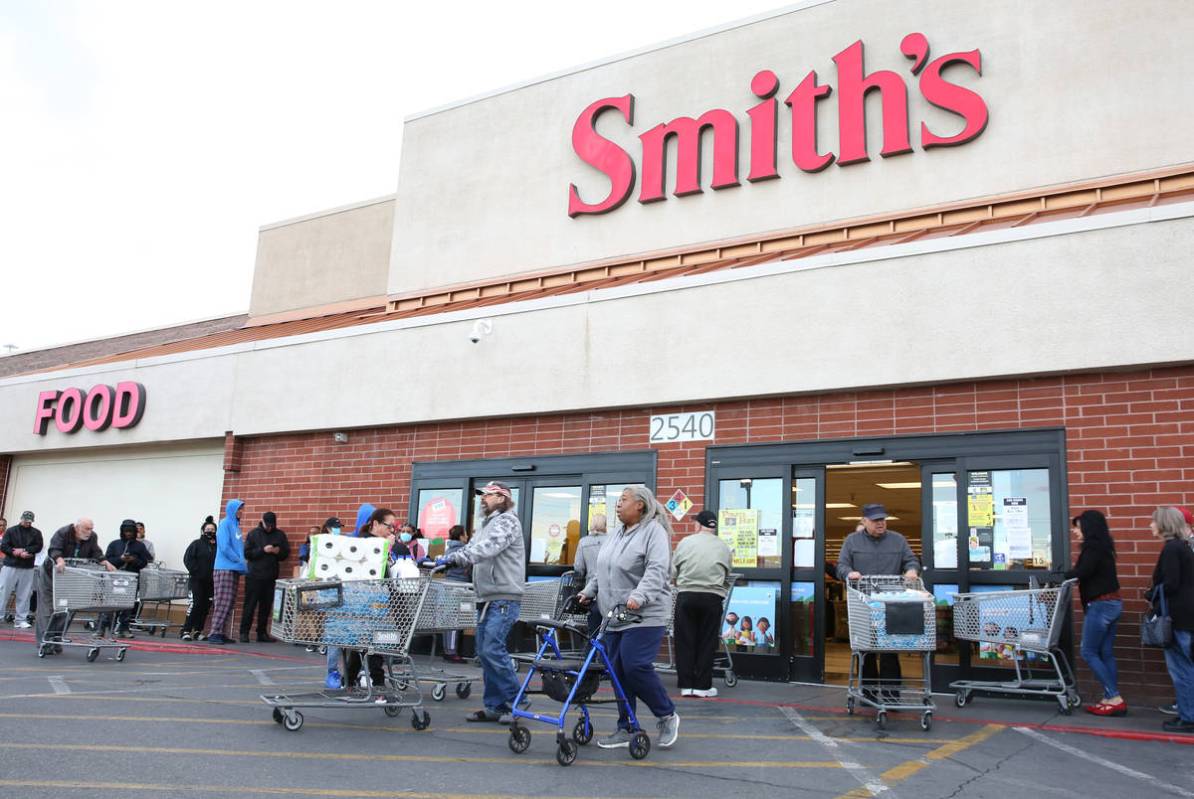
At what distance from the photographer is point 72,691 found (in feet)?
28.3

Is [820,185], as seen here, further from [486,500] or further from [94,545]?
[94,545]

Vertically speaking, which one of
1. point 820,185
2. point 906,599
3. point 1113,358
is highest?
point 820,185

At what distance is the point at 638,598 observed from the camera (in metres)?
6.60

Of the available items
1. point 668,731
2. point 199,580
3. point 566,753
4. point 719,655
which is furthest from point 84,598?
point 668,731

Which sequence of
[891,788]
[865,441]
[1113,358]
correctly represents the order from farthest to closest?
[865,441], [1113,358], [891,788]

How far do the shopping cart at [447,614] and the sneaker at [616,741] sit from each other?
2.16 m

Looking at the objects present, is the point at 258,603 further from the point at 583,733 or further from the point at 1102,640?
the point at 1102,640

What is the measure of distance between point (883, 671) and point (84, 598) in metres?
9.08

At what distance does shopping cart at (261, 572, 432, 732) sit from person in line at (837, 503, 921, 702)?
382 cm

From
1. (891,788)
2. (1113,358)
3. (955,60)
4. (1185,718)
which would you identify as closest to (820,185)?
(955,60)

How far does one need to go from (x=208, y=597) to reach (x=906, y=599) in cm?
1136

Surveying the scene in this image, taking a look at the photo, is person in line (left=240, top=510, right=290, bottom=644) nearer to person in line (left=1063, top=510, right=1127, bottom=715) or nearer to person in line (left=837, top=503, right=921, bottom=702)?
person in line (left=837, top=503, right=921, bottom=702)

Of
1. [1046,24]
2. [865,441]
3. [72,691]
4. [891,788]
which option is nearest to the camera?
[891,788]

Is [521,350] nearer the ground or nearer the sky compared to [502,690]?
nearer the sky
